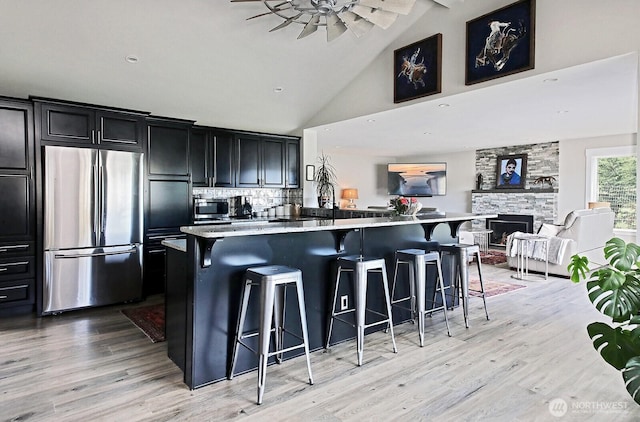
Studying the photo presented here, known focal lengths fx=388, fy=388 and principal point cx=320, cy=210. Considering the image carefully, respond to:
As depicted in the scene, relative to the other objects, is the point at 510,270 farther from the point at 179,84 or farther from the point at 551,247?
the point at 179,84

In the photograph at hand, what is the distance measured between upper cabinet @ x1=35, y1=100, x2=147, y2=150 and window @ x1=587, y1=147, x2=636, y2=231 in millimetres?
8035

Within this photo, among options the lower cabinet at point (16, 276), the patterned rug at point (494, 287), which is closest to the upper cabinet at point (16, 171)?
the lower cabinet at point (16, 276)

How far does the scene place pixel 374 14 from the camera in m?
3.08

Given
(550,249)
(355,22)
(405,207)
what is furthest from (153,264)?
(550,249)

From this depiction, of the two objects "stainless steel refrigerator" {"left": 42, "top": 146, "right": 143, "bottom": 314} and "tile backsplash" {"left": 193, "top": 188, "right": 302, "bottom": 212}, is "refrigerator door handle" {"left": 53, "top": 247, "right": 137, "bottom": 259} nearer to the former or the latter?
"stainless steel refrigerator" {"left": 42, "top": 146, "right": 143, "bottom": 314}

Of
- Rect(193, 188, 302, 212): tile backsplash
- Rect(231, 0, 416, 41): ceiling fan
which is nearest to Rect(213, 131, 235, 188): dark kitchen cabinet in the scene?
Rect(193, 188, 302, 212): tile backsplash

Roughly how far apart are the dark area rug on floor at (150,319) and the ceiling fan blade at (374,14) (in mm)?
3156

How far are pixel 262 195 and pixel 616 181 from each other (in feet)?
22.0

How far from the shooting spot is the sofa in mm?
5957

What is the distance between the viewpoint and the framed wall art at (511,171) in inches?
344

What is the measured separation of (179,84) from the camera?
4.44m

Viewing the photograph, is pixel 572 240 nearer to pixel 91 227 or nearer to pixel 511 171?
pixel 511 171

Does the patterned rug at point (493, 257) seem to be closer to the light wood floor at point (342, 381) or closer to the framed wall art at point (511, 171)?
the framed wall art at point (511, 171)

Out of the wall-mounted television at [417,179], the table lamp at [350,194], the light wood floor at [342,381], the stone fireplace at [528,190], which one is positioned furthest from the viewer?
the wall-mounted television at [417,179]
